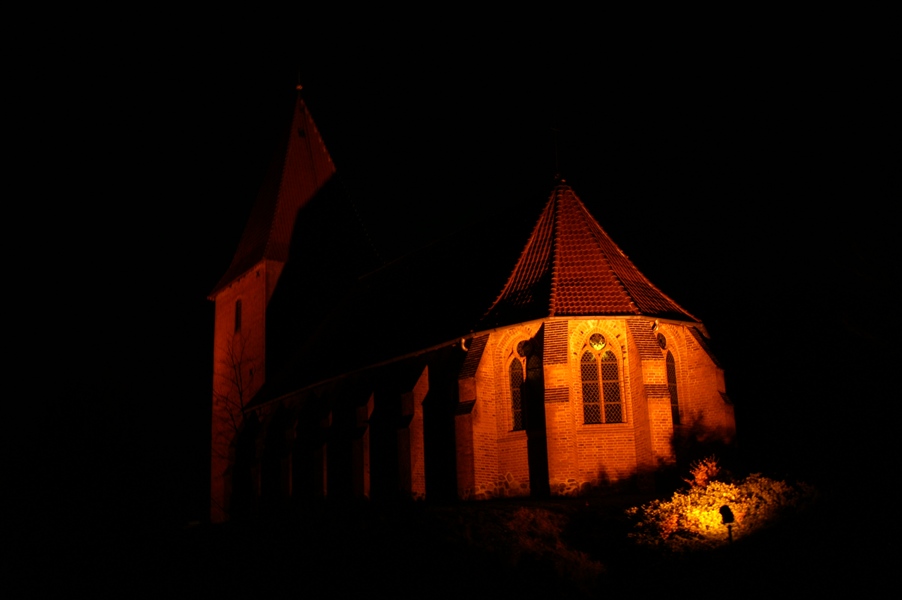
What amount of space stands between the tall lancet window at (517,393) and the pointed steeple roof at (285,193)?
52.0ft

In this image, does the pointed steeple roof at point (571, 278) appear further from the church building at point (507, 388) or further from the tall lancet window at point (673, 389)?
the tall lancet window at point (673, 389)

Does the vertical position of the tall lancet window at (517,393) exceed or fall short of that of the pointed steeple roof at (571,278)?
it falls short

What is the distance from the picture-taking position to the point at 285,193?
128 feet

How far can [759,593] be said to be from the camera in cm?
1414

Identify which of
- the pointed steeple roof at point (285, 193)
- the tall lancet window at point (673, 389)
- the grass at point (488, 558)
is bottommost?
the grass at point (488, 558)

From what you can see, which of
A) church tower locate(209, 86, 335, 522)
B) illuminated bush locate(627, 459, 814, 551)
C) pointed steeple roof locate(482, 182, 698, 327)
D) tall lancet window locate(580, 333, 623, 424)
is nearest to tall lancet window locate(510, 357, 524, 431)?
pointed steeple roof locate(482, 182, 698, 327)

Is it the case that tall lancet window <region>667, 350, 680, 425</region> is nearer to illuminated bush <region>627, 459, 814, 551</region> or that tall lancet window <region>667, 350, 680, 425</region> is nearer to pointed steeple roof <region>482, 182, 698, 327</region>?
pointed steeple roof <region>482, 182, 698, 327</region>

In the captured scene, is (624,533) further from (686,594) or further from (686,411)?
(686,411)

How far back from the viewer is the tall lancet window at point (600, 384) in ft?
75.2

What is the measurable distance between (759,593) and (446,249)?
18974mm

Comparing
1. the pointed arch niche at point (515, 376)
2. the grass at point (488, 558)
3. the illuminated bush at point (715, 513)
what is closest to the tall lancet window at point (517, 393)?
the pointed arch niche at point (515, 376)

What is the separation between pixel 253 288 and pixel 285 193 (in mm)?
3965

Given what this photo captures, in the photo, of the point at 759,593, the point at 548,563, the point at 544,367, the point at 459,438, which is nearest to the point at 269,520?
the point at 459,438

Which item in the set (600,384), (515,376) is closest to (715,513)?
(600,384)
